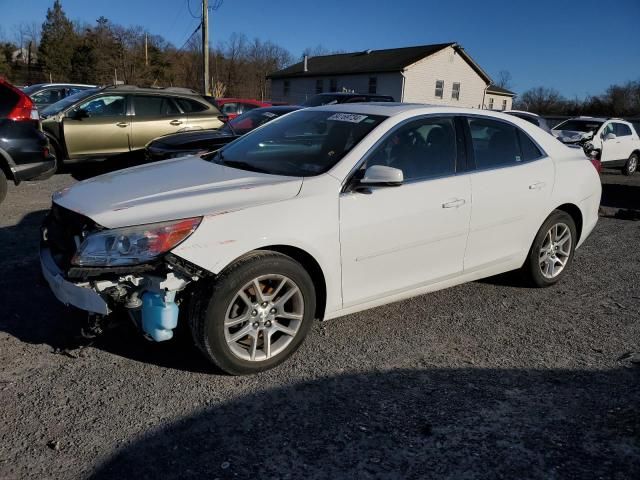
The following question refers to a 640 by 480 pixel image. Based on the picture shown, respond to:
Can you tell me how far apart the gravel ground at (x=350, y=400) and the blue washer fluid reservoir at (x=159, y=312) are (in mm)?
394

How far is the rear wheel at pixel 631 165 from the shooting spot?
1595 centimetres

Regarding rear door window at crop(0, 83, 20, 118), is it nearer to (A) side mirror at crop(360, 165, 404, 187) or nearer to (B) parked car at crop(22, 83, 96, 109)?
(A) side mirror at crop(360, 165, 404, 187)

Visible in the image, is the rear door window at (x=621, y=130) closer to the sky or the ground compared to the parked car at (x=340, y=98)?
closer to the ground

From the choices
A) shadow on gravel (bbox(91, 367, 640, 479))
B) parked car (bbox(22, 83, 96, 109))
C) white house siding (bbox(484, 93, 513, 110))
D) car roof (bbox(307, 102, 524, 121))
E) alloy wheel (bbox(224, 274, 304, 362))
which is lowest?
shadow on gravel (bbox(91, 367, 640, 479))

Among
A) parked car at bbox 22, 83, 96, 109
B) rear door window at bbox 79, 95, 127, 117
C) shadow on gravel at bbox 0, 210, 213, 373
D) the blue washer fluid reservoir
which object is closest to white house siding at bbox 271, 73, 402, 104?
parked car at bbox 22, 83, 96, 109

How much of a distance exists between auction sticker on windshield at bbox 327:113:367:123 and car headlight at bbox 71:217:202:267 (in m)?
1.64

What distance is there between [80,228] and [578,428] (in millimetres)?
2977

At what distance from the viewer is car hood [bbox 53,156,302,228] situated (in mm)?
2980

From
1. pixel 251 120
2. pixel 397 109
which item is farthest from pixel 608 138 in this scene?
pixel 397 109

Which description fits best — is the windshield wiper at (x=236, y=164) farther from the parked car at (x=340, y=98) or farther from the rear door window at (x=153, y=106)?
the parked car at (x=340, y=98)

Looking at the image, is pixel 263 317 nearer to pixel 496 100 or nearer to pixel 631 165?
pixel 631 165

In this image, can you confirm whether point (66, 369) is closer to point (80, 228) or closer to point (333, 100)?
point (80, 228)

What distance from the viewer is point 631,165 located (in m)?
16.1

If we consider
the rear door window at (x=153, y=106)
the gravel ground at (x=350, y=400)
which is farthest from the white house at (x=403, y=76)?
the gravel ground at (x=350, y=400)
